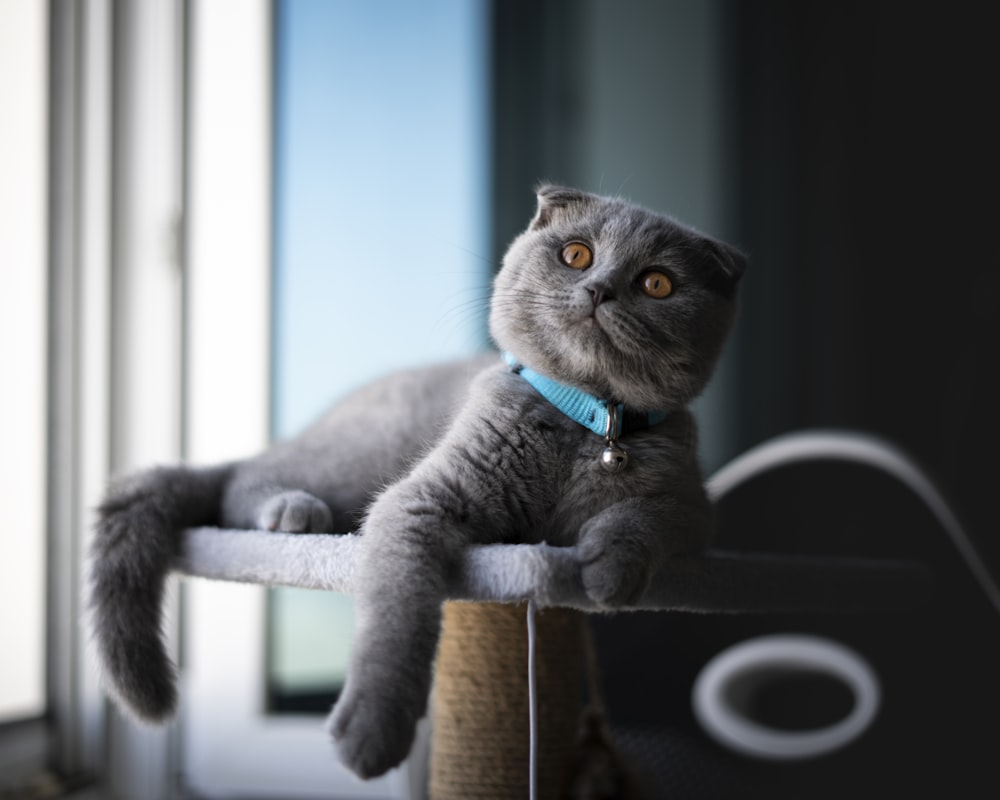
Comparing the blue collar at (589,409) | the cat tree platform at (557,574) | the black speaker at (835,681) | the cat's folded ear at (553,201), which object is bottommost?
the black speaker at (835,681)

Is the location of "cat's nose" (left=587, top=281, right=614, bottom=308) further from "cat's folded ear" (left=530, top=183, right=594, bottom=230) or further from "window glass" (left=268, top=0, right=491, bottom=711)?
"window glass" (left=268, top=0, right=491, bottom=711)

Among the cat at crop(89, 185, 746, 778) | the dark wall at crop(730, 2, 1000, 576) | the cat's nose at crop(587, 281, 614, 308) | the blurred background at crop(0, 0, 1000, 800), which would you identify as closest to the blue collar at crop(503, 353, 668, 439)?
the cat at crop(89, 185, 746, 778)

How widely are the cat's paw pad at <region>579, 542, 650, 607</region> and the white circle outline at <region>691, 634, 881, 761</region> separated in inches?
32.0

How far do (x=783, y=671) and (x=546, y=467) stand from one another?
951 millimetres

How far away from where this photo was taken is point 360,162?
7.58 ft

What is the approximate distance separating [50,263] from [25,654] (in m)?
0.74

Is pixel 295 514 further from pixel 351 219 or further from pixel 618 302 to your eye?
pixel 351 219

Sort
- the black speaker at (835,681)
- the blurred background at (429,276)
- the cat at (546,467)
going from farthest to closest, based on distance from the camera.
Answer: the blurred background at (429,276), the black speaker at (835,681), the cat at (546,467)

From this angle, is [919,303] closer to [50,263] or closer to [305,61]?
[305,61]

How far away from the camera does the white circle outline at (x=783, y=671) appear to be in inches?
61.4

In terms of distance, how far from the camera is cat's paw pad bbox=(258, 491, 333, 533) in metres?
1.15

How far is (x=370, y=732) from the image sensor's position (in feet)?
2.55

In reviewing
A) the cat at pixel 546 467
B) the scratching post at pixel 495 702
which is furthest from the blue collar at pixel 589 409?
the scratching post at pixel 495 702

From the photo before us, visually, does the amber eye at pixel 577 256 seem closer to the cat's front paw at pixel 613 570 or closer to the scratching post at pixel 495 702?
the cat's front paw at pixel 613 570
